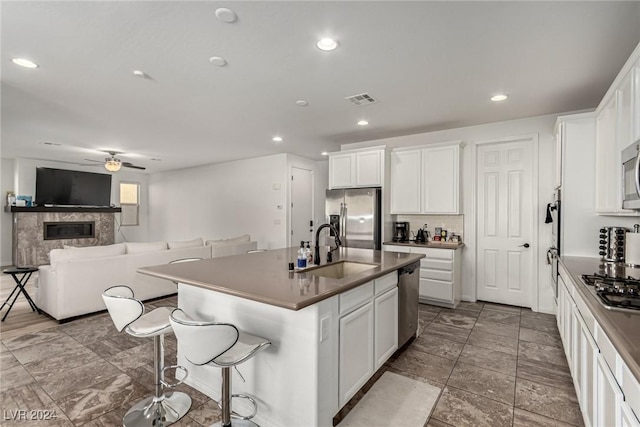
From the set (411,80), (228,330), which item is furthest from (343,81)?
(228,330)

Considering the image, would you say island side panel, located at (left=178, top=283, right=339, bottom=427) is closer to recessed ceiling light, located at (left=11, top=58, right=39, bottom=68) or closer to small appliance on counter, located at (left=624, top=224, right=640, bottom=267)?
small appliance on counter, located at (left=624, top=224, right=640, bottom=267)

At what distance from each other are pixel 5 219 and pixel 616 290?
10.9 m

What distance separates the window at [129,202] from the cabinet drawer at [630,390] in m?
11.1

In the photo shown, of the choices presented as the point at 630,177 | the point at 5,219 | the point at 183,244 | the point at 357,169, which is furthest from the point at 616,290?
the point at 5,219

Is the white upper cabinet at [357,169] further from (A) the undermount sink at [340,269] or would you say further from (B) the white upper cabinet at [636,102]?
(B) the white upper cabinet at [636,102]

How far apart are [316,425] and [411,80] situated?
2.97 m

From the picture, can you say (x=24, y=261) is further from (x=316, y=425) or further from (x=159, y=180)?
(x=316, y=425)

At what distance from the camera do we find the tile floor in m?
2.02

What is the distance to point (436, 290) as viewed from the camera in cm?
425

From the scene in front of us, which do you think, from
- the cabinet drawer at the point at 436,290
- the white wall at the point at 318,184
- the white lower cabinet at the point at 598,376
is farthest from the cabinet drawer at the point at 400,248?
the white wall at the point at 318,184

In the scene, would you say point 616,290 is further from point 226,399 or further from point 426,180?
point 426,180

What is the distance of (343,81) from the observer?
299cm

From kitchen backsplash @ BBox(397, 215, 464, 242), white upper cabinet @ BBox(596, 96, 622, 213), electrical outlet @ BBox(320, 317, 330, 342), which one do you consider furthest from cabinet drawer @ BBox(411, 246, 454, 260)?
electrical outlet @ BBox(320, 317, 330, 342)

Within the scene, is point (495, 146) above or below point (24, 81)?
below
